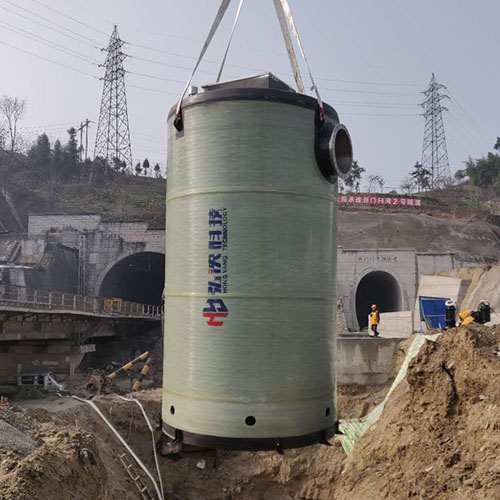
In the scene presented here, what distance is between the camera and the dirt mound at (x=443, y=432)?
31.3 feet

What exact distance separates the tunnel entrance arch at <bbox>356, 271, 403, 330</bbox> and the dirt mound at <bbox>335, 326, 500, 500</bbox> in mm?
23877

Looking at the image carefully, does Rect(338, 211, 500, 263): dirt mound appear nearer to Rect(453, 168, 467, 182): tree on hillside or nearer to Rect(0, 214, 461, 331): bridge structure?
Rect(0, 214, 461, 331): bridge structure

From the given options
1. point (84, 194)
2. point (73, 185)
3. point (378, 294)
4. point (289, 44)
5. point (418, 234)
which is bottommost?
point (378, 294)

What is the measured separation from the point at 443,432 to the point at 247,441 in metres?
6.43

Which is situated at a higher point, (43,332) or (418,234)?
(418,234)

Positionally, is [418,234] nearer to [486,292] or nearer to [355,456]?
[486,292]

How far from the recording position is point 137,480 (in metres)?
15.9

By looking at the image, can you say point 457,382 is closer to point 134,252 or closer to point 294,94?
point 294,94

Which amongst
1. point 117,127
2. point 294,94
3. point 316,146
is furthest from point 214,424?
point 117,127

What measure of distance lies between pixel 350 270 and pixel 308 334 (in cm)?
3067

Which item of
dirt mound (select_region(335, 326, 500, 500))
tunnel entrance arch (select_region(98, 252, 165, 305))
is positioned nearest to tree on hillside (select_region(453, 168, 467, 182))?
tunnel entrance arch (select_region(98, 252, 165, 305))

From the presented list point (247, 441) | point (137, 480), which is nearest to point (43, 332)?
point (137, 480)

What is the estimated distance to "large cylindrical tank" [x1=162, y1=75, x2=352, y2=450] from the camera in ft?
20.9

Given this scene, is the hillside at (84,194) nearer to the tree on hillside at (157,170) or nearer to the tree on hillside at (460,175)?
the tree on hillside at (157,170)
